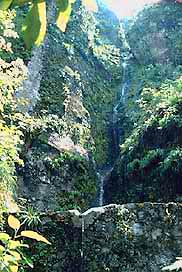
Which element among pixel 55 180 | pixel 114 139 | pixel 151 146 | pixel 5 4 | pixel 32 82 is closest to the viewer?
pixel 5 4

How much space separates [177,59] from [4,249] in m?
14.5

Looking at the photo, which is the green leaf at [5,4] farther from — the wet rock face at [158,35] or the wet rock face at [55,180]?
the wet rock face at [158,35]

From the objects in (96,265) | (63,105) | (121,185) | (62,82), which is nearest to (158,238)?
(96,265)

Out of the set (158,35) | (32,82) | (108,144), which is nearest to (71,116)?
(32,82)

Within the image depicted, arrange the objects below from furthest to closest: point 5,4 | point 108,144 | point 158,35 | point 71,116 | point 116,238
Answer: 1. point 158,35
2. point 108,144
3. point 71,116
4. point 116,238
5. point 5,4

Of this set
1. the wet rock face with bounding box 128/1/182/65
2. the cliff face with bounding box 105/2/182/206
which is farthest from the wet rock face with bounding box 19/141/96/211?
the wet rock face with bounding box 128/1/182/65

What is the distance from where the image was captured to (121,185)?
10078 mm

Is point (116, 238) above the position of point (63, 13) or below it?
above

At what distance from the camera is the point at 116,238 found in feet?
17.9

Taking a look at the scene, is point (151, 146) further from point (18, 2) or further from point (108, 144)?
point (18, 2)

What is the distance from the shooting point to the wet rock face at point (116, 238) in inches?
211

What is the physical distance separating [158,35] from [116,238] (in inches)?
502

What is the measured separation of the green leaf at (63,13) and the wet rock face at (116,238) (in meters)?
4.52

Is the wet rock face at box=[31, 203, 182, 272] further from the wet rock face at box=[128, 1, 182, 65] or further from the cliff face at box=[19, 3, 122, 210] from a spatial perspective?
the wet rock face at box=[128, 1, 182, 65]
